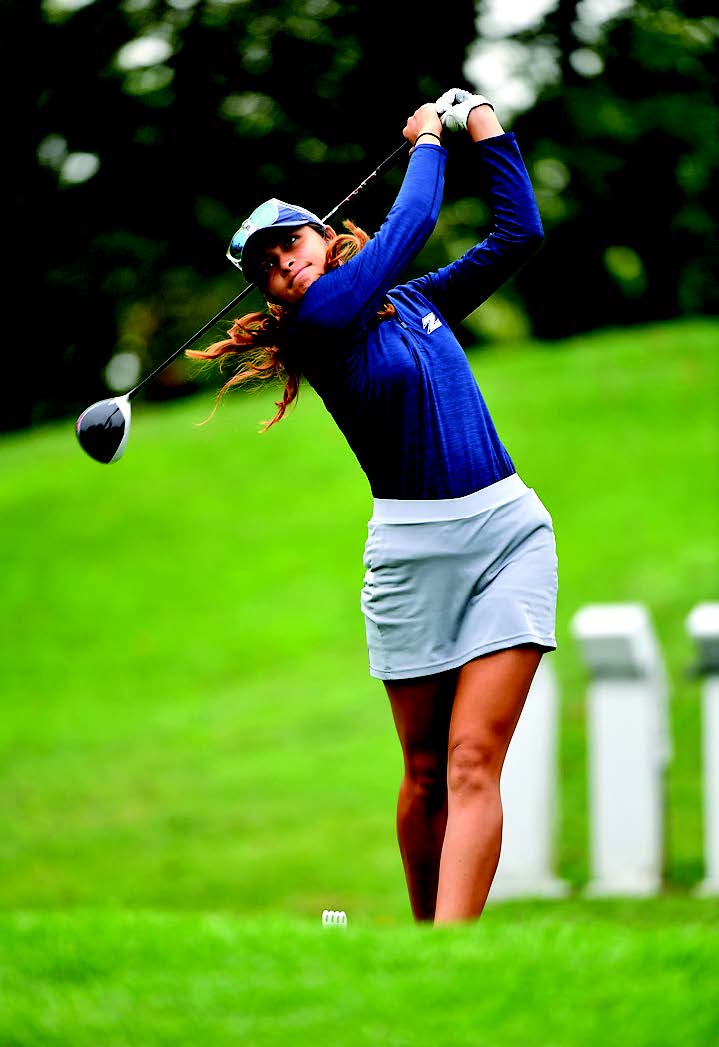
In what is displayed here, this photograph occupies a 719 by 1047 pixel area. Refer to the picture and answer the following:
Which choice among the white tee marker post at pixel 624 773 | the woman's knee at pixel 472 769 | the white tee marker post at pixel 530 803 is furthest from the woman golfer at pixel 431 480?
the white tee marker post at pixel 624 773

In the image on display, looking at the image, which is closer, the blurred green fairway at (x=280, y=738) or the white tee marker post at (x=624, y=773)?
the blurred green fairway at (x=280, y=738)

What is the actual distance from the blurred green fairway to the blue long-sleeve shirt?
3.19ft

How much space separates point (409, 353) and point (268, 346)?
39 cm

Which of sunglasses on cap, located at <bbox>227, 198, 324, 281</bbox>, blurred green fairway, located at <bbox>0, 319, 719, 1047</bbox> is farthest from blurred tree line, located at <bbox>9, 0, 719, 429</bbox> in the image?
sunglasses on cap, located at <bbox>227, 198, 324, 281</bbox>

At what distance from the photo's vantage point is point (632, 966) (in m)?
2.89

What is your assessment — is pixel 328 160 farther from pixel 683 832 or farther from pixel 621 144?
pixel 683 832

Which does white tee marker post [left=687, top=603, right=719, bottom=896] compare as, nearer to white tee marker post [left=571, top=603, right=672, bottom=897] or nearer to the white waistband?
white tee marker post [left=571, top=603, right=672, bottom=897]

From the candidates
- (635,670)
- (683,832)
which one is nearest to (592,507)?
(683,832)

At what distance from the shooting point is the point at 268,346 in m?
3.72

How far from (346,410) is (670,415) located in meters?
9.90

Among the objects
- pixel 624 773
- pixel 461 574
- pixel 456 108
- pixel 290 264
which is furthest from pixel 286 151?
pixel 461 574

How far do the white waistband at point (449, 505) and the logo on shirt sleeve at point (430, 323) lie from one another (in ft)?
1.21

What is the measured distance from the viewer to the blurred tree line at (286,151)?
1972 cm

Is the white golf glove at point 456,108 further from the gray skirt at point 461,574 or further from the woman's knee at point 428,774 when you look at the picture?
the woman's knee at point 428,774
